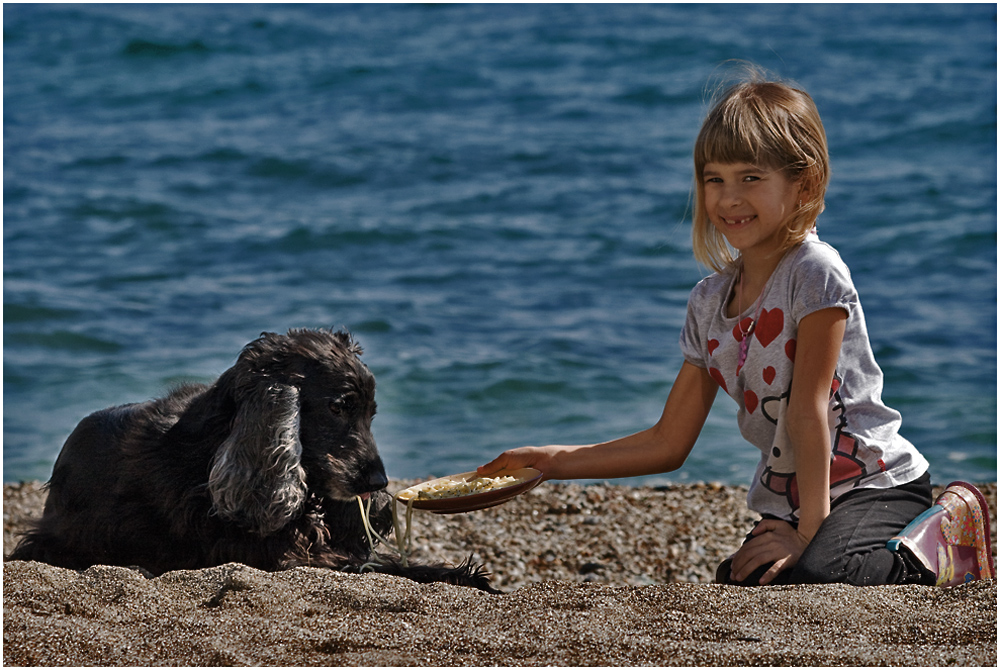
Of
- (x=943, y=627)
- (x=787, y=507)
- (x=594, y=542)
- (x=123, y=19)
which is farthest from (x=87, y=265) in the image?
(x=123, y=19)

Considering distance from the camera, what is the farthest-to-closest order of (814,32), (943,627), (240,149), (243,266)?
(814,32) < (240,149) < (243,266) < (943,627)

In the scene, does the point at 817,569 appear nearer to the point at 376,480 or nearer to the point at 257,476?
the point at 376,480

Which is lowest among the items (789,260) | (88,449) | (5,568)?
(5,568)

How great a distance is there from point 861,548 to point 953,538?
19.2 inches

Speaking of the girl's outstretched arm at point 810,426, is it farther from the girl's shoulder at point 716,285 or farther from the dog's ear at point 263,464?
the dog's ear at point 263,464

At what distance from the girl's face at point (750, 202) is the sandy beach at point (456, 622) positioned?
1.31 metres

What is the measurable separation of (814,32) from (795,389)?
20.6 m

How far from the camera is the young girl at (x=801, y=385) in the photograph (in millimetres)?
3504

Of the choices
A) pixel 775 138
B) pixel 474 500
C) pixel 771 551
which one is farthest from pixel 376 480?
pixel 775 138

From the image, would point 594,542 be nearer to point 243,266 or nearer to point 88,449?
point 88,449

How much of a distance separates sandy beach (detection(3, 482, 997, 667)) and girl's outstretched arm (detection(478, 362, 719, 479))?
0.84m

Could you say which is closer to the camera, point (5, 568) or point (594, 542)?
point (5, 568)

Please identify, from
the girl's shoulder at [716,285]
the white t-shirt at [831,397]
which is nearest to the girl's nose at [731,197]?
the white t-shirt at [831,397]

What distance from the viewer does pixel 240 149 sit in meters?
16.5
